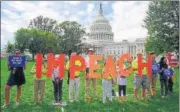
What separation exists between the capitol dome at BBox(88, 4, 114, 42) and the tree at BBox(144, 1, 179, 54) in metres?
81.7

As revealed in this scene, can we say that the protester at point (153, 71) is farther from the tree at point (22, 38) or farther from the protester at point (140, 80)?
the tree at point (22, 38)

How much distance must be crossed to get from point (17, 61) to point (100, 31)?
11160cm

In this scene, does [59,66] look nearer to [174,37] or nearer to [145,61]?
[145,61]

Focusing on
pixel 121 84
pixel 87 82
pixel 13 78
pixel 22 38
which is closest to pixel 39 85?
pixel 13 78

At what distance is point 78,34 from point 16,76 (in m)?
63.6

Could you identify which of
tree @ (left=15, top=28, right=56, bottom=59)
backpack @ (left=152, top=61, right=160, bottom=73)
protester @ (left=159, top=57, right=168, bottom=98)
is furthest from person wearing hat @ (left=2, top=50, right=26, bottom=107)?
tree @ (left=15, top=28, right=56, bottom=59)

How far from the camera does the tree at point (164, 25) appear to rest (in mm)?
39281

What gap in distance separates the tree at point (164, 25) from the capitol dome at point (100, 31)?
268ft

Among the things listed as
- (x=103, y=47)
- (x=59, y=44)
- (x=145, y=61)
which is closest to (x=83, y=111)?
(x=145, y=61)

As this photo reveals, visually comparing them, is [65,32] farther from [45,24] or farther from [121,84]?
[121,84]

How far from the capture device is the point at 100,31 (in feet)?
401

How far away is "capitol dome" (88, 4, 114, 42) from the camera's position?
123m

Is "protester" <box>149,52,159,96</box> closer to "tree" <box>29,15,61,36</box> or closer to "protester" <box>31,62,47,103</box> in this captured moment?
"protester" <box>31,62,47,103</box>

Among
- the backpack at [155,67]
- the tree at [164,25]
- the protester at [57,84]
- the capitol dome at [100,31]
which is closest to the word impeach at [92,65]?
the protester at [57,84]
